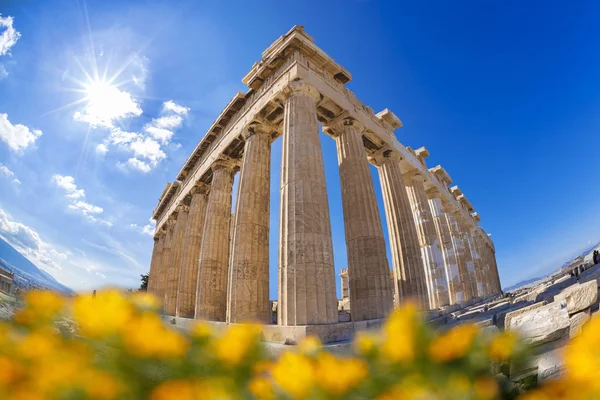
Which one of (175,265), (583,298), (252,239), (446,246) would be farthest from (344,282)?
(583,298)

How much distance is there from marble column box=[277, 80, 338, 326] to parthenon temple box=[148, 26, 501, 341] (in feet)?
0.12

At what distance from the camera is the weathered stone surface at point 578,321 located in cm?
229

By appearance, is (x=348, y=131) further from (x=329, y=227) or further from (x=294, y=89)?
(x=329, y=227)

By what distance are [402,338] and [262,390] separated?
1.49ft

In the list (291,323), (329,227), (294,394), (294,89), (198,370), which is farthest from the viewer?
(294,89)

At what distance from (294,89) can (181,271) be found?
14.0 meters

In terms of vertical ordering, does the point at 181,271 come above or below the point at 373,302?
above

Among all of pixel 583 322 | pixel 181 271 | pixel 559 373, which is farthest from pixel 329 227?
pixel 181 271

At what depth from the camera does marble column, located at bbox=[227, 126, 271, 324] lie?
Answer: 39.3ft

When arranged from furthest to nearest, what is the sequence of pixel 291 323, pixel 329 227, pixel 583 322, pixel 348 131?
pixel 348 131, pixel 329 227, pixel 291 323, pixel 583 322

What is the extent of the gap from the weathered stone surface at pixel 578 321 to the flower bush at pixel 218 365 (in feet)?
5.84

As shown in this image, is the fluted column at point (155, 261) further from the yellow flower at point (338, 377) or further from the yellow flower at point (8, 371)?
the yellow flower at point (338, 377)

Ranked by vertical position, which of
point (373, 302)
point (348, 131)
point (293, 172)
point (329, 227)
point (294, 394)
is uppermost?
point (348, 131)

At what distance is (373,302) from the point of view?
11.6 meters
